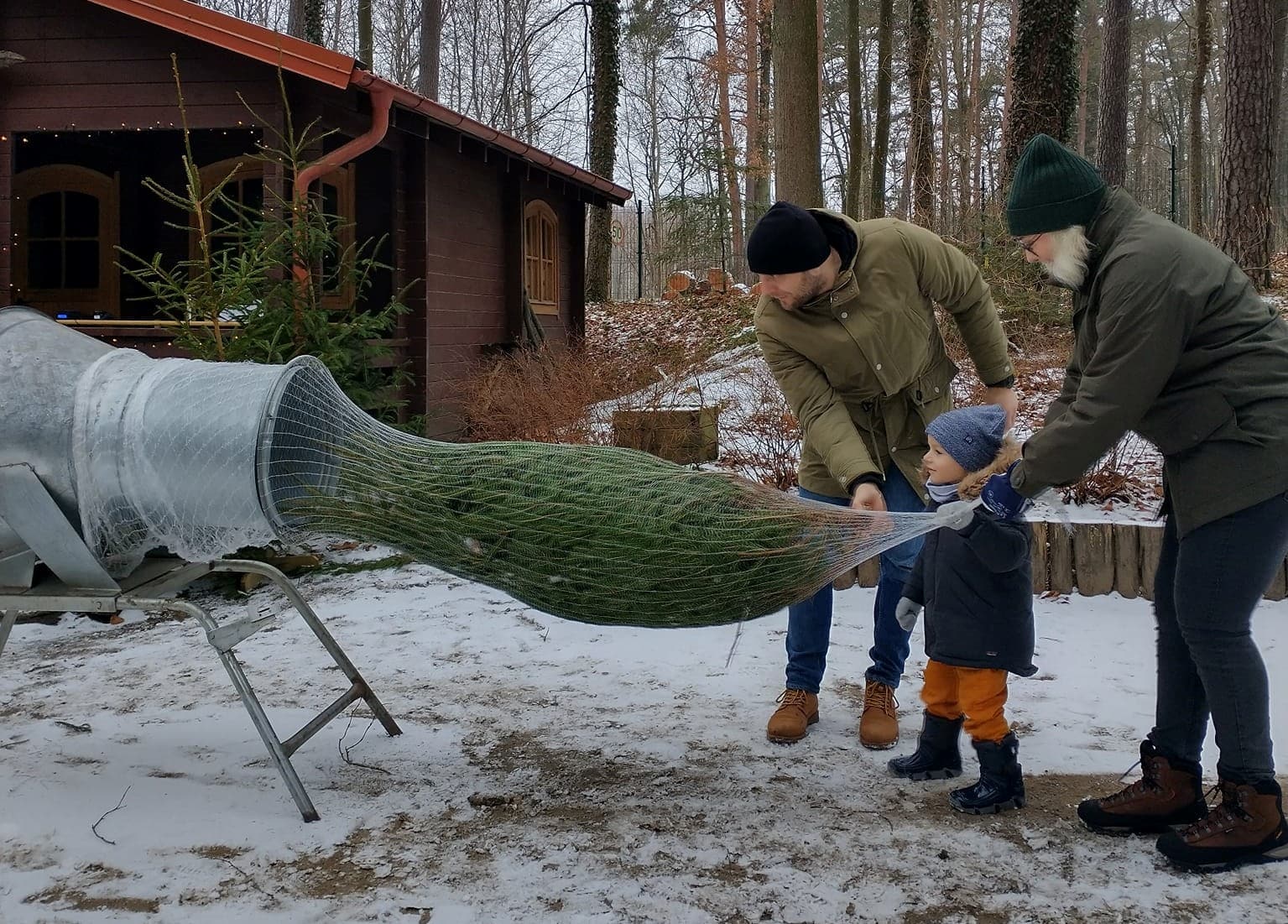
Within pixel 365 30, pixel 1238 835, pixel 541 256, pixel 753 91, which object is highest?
pixel 753 91

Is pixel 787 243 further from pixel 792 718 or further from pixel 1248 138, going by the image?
pixel 1248 138

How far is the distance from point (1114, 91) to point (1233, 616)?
45.6ft

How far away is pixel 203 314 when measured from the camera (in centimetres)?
562

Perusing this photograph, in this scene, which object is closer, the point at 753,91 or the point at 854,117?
the point at 854,117

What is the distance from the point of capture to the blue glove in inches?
108

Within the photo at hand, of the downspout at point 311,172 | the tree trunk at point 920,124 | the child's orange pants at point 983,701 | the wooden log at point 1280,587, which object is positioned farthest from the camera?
the tree trunk at point 920,124

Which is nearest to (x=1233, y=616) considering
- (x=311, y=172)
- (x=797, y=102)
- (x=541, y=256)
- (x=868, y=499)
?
(x=868, y=499)

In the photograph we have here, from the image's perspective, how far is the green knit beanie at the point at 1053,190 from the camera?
2.66 m

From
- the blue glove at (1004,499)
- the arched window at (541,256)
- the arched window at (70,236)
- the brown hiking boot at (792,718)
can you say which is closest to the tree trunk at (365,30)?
the arched window at (541,256)

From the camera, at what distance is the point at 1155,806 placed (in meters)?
2.85

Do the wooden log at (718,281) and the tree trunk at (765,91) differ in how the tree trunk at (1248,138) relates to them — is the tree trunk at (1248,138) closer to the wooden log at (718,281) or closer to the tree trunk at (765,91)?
the wooden log at (718,281)

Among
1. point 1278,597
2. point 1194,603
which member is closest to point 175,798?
point 1194,603

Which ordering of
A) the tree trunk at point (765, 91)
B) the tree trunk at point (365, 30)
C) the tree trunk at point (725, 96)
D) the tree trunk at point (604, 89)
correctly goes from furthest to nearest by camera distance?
the tree trunk at point (725, 96), the tree trunk at point (765, 91), the tree trunk at point (365, 30), the tree trunk at point (604, 89)

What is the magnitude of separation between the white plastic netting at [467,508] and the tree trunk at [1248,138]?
367 inches
